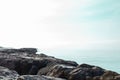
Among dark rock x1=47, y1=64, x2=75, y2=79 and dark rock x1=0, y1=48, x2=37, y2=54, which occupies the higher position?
dark rock x1=0, y1=48, x2=37, y2=54

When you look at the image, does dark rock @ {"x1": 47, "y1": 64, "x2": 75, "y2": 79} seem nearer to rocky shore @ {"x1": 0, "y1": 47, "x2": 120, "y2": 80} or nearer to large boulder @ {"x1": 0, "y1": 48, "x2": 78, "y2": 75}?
rocky shore @ {"x1": 0, "y1": 47, "x2": 120, "y2": 80}

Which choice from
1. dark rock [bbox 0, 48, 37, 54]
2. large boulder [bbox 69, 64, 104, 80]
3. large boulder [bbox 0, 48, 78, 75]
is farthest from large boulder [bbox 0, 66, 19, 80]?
dark rock [bbox 0, 48, 37, 54]

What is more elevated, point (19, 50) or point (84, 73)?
point (19, 50)

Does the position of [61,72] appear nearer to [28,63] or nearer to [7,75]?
[7,75]

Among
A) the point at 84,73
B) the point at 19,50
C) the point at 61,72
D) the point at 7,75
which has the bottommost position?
the point at 7,75

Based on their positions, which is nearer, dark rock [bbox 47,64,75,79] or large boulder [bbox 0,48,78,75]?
dark rock [bbox 47,64,75,79]

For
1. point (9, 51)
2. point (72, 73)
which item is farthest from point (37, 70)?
point (9, 51)

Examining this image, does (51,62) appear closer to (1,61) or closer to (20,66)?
(20,66)

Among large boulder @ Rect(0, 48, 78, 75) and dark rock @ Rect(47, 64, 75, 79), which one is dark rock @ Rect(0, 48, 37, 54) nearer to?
large boulder @ Rect(0, 48, 78, 75)

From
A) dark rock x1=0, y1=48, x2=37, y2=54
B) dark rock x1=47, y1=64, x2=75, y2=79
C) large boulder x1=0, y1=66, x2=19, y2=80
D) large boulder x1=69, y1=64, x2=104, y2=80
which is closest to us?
large boulder x1=0, y1=66, x2=19, y2=80

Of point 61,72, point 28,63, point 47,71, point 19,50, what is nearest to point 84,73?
point 61,72

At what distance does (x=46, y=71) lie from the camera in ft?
156

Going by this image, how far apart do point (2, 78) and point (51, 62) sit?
1634cm

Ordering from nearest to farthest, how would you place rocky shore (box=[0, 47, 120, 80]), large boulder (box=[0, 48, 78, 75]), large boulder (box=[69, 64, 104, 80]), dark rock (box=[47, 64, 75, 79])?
rocky shore (box=[0, 47, 120, 80]), large boulder (box=[69, 64, 104, 80]), dark rock (box=[47, 64, 75, 79]), large boulder (box=[0, 48, 78, 75])
